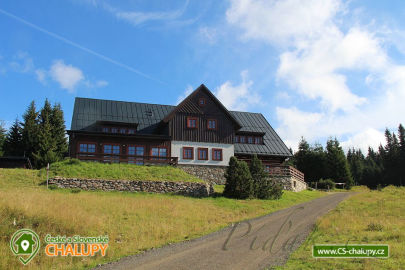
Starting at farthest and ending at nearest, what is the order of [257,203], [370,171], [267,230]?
1. [370,171]
2. [257,203]
3. [267,230]

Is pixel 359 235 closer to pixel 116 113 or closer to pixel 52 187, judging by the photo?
pixel 52 187

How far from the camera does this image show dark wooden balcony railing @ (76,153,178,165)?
32.4 metres

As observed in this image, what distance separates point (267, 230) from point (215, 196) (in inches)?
440

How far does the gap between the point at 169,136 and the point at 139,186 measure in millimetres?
9001

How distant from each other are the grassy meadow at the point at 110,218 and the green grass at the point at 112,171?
2352mm

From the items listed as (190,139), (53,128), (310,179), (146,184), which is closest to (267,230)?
(146,184)

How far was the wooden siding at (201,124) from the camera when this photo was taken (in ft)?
121

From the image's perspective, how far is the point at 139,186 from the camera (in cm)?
2808

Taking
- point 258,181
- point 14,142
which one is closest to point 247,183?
point 258,181

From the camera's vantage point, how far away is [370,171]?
78.6 m

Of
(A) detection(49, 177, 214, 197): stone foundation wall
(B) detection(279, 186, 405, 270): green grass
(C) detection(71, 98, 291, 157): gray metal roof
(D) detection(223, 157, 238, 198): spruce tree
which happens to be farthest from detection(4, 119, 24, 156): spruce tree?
(B) detection(279, 186, 405, 270): green grass

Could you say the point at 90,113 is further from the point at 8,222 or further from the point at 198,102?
the point at 8,222
